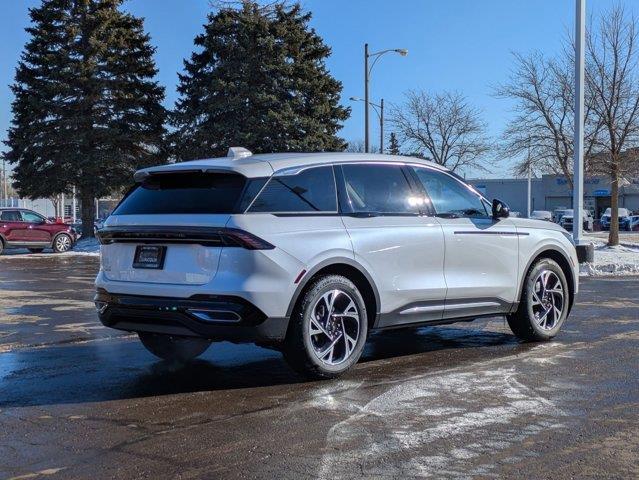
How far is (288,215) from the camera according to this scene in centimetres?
598

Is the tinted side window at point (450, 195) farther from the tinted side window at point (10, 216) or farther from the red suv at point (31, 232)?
the tinted side window at point (10, 216)

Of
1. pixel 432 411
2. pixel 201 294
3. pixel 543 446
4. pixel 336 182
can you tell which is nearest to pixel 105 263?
pixel 201 294

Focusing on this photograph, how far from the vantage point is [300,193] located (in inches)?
245

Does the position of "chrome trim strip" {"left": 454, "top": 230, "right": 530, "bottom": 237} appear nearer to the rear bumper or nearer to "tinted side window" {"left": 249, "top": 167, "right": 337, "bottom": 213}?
"tinted side window" {"left": 249, "top": 167, "right": 337, "bottom": 213}

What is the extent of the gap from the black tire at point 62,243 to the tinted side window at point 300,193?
23.5 m

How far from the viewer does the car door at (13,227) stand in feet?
87.6

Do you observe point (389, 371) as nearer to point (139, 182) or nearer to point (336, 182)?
point (336, 182)

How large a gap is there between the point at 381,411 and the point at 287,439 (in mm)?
871

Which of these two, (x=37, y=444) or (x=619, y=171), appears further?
(x=619, y=171)

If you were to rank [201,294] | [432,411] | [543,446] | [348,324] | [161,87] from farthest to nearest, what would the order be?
[161,87] < [348,324] < [201,294] < [432,411] < [543,446]

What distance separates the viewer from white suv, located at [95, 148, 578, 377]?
566 cm

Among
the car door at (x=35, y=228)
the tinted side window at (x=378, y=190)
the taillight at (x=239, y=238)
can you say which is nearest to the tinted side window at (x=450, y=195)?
the tinted side window at (x=378, y=190)

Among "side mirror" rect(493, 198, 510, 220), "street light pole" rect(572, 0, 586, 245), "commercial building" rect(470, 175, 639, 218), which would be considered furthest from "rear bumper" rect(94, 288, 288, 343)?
"commercial building" rect(470, 175, 639, 218)

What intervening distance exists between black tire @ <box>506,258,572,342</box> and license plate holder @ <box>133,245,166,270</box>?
3873 mm
